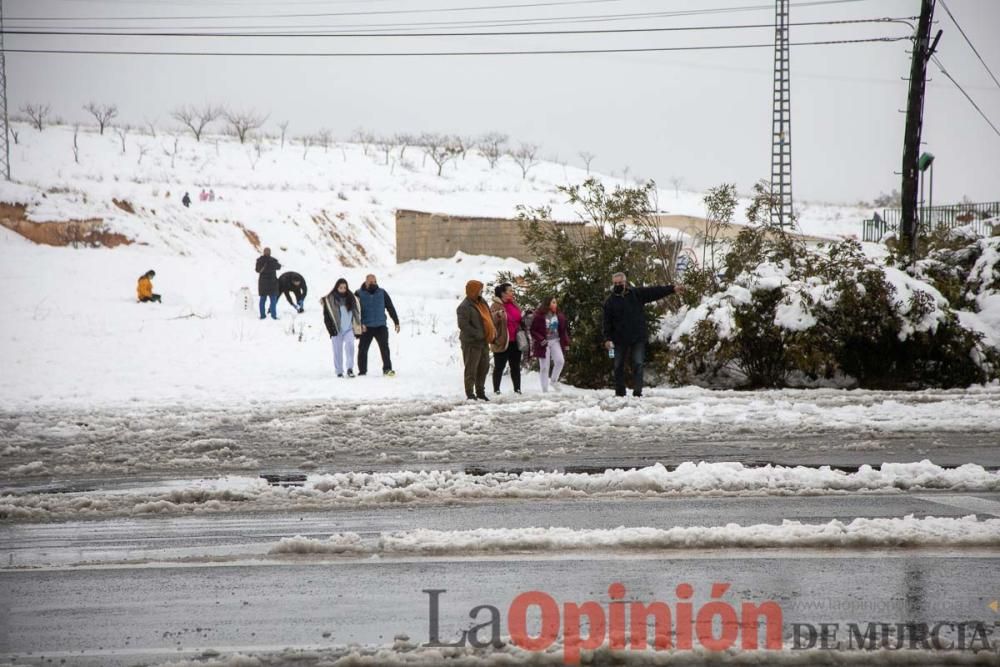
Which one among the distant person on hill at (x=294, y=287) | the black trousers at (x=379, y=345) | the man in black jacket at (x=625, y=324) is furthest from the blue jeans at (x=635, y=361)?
the distant person on hill at (x=294, y=287)

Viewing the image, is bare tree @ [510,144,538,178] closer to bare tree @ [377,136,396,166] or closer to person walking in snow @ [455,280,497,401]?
bare tree @ [377,136,396,166]

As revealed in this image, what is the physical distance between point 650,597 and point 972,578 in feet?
5.56

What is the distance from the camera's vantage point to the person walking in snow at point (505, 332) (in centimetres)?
1641

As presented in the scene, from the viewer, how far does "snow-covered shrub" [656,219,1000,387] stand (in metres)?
16.6

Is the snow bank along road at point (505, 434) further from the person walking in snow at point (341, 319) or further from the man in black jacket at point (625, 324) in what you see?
the person walking in snow at point (341, 319)

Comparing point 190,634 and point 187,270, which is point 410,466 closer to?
point 190,634

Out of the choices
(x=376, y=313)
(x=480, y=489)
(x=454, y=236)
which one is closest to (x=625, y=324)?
(x=376, y=313)

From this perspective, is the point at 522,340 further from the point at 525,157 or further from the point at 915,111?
the point at 525,157

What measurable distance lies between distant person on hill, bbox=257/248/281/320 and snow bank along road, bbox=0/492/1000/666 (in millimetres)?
21142

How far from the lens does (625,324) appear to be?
15.6 metres

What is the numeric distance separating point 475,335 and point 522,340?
144 cm

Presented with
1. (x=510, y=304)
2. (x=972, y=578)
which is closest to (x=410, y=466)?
(x=972, y=578)

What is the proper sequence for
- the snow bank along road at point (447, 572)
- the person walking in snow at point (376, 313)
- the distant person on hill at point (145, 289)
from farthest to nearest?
1. the distant person on hill at point (145, 289)
2. the person walking in snow at point (376, 313)
3. the snow bank along road at point (447, 572)

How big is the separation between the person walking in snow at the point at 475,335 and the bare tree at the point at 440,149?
307 feet
